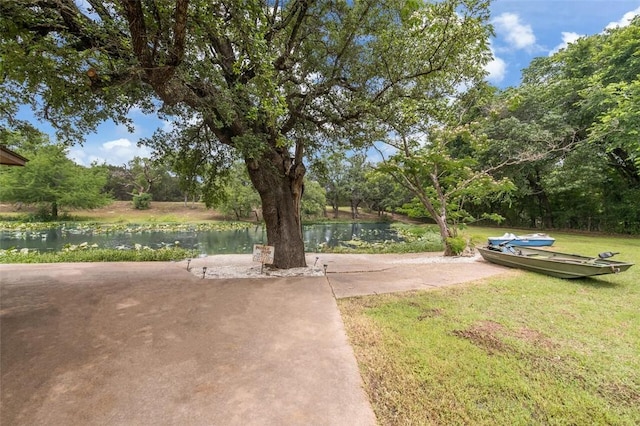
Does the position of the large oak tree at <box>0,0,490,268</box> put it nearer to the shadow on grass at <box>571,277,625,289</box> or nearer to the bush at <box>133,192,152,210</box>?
the shadow on grass at <box>571,277,625,289</box>

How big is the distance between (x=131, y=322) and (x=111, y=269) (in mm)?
4137

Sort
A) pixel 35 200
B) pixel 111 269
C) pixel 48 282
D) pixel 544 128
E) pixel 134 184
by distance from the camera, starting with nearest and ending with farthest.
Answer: pixel 48 282, pixel 111 269, pixel 544 128, pixel 35 200, pixel 134 184

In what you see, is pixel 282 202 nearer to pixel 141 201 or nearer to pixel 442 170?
pixel 442 170

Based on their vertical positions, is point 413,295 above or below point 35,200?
below

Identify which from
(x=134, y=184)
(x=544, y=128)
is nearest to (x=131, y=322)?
(x=544, y=128)

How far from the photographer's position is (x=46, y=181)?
23203mm

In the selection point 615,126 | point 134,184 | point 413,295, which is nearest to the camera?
point 413,295

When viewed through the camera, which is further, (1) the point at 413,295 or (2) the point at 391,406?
(1) the point at 413,295

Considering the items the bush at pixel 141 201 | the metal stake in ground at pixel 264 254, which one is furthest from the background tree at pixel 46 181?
the metal stake in ground at pixel 264 254

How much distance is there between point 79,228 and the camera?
2144 centimetres

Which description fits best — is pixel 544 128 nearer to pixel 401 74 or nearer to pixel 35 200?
pixel 401 74

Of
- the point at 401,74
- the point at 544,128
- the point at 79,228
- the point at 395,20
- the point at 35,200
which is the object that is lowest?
the point at 79,228

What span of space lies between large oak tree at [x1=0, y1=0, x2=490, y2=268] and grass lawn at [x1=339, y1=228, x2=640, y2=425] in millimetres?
3342

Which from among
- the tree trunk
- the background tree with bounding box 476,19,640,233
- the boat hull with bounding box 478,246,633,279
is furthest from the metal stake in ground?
the background tree with bounding box 476,19,640,233
